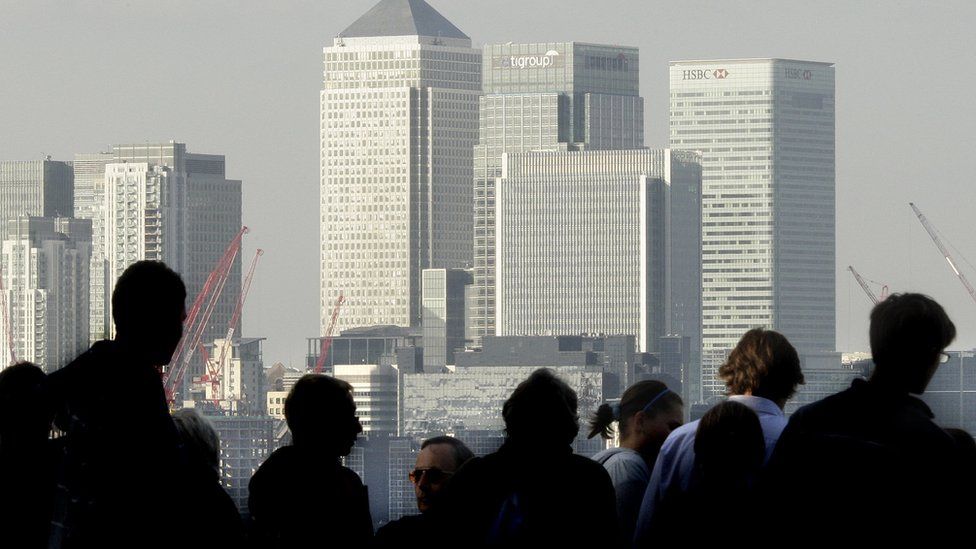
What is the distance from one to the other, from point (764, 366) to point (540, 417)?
1.31m

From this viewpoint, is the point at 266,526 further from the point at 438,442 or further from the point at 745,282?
the point at 745,282

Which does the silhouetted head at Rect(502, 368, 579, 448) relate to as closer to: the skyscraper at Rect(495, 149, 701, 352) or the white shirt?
the white shirt

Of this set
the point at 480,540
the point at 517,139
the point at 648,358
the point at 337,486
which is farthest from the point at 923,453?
the point at 517,139

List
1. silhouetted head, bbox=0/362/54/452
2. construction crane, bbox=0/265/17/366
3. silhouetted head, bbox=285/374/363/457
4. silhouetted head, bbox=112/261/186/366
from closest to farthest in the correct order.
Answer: silhouetted head, bbox=112/261/186/366 < silhouetted head, bbox=0/362/54/452 < silhouetted head, bbox=285/374/363/457 < construction crane, bbox=0/265/17/366

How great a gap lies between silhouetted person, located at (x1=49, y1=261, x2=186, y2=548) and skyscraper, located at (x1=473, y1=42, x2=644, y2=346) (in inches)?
7211

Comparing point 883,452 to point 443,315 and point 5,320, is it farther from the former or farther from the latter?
point 5,320

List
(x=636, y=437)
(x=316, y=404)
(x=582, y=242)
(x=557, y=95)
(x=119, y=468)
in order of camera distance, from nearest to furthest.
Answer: (x=119, y=468) < (x=316, y=404) < (x=636, y=437) < (x=582, y=242) < (x=557, y=95)

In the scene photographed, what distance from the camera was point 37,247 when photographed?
186 m

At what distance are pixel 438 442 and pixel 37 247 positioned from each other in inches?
7219

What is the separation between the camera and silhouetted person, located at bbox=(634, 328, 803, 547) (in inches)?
278

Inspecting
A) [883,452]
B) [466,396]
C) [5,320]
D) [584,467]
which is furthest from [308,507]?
[5,320]

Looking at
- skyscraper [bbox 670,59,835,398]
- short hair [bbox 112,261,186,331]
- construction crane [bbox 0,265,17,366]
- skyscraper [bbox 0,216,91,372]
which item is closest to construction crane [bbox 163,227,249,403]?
skyscraper [bbox 0,216,91,372]

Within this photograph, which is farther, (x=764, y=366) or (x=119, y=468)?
(x=764, y=366)

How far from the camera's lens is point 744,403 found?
7176mm
